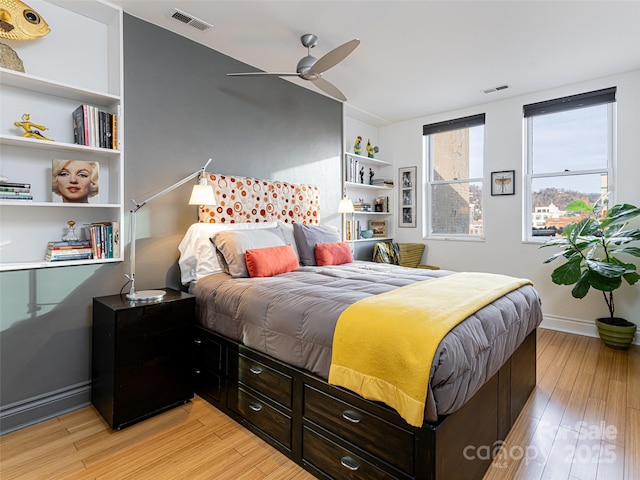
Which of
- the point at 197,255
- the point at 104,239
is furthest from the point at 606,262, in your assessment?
the point at 104,239

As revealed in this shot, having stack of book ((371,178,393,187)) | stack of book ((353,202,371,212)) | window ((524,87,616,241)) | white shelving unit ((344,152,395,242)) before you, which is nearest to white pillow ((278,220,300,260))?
white shelving unit ((344,152,395,242))

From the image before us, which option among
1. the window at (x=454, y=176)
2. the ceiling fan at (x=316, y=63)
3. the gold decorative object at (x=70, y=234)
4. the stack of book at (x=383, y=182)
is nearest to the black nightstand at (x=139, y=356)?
the gold decorative object at (x=70, y=234)

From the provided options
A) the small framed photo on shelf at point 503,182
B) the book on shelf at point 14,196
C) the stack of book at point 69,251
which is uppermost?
the small framed photo on shelf at point 503,182

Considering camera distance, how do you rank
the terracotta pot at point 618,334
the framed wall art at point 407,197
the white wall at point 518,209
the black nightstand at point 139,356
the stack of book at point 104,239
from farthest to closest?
1. the framed wall art at point 407,197
2. the white wall at point 518,209
3. the terracotta pot at point 618,334
4. the stack of book at point 104,239
5. the black nightstand at point 139,356

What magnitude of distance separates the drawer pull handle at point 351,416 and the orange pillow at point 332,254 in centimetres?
172

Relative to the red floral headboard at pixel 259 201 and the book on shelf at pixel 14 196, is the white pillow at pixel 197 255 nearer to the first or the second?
the red floral headboard at pixel 259 201

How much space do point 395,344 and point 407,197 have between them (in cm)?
407

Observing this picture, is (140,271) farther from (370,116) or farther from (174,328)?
(370,116)

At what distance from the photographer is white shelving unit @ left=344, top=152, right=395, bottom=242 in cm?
465

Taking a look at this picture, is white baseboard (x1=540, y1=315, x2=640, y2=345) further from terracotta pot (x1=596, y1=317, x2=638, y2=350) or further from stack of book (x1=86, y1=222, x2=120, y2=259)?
stack of book (x1=86, y1=222, x2=120, y2=259)

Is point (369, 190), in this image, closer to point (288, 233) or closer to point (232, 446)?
point (288, 233)

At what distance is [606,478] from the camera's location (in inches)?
64.6

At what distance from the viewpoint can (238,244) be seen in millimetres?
2611

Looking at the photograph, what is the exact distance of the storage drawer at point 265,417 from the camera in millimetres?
1792
